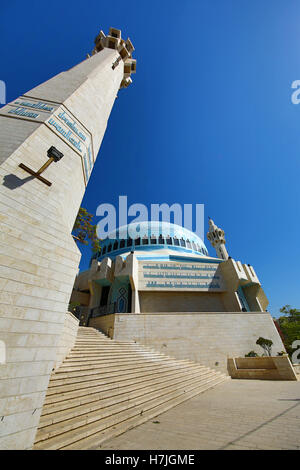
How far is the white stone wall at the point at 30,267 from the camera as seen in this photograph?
3033 millimetres

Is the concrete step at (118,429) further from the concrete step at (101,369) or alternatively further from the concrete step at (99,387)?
the concrete step at (101,369)

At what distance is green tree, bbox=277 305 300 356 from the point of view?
25.5 m

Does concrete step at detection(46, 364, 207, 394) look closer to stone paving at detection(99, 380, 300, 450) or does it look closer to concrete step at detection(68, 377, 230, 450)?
concrete step at detection(68, 377, 230, 450)

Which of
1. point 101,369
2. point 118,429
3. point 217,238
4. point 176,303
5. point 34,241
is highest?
point 217,238

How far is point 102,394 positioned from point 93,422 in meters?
1.08

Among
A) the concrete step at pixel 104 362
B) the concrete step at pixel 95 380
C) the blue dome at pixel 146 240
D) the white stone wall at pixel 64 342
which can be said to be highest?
the blue dome at pixel 146 240

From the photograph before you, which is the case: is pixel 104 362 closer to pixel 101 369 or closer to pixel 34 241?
pixel 101 369

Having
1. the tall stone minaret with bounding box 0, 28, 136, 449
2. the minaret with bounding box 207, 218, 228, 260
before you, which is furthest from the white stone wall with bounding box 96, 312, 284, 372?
the minaret with bounding box 207, 218, 228, 260

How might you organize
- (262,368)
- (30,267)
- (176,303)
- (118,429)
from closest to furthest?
(118,429) → (30,267) → (262,368) → (176,303)

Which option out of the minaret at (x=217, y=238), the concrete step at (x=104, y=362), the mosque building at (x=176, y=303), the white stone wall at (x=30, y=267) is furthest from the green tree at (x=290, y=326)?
the white stone wall at (x=30, y=267)

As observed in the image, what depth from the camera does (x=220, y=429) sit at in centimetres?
350

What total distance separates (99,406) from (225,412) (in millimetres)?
3348

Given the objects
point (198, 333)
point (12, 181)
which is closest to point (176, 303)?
point (198, 333)

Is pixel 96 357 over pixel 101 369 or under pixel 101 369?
over
